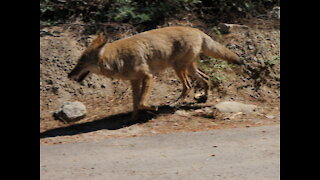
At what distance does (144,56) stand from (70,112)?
2.15m

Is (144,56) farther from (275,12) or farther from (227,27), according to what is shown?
(275,12)

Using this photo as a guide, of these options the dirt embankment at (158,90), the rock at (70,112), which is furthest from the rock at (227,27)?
the rock at (70,112)

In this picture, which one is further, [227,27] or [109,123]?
[227,27]

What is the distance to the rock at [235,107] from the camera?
9.65m

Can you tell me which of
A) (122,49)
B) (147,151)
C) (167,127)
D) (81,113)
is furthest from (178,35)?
(147,151)

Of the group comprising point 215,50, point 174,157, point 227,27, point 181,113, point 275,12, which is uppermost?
point 275,12

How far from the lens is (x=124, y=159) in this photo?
661 cm

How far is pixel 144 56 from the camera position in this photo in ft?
30.3

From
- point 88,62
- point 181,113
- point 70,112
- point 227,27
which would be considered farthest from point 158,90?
point 227,27

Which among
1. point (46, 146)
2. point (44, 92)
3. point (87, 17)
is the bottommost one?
point (46, 146)

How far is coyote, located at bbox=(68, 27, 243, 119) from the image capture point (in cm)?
891

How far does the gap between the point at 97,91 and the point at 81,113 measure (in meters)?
1.60

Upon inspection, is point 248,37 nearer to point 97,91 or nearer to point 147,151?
point 97,91

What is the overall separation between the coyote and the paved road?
5.27 feet
